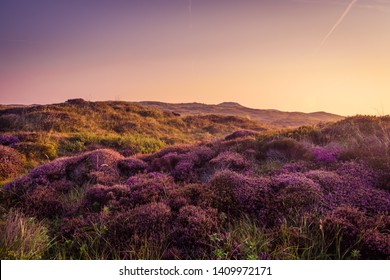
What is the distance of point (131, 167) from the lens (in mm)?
8547

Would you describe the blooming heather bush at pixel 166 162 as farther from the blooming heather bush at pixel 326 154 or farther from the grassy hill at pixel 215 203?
the blooming heather bush at pixel 326 154

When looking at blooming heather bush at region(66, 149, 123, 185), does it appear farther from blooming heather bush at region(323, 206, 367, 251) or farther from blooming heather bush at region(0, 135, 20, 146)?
blooming heather bush at region(0, 135, 20, 146)

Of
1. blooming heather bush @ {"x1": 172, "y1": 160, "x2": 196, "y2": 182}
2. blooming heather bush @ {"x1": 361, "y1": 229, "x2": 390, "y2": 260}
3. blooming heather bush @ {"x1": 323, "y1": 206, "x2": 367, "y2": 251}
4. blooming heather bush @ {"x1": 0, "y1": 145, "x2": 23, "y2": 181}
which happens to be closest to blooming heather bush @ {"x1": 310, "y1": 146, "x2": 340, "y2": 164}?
blooming heather bush @ {"x1": 323, "y1": 206, "x2": 367, "y2": 251}

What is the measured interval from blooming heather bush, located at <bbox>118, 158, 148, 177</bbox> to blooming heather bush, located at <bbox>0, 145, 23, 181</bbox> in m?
3.52

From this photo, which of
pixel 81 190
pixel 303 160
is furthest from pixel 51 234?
pixel 303 160

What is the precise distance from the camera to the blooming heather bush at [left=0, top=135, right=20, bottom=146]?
41.8 ft

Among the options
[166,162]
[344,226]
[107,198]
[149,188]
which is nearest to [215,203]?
[149,188]

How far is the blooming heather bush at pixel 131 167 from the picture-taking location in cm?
842

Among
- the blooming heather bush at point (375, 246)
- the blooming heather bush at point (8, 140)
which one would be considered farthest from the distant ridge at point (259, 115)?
the blooming heather bush at point (375, 246)

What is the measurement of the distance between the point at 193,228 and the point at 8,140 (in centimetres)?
1155

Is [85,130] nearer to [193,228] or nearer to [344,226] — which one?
[193,228]

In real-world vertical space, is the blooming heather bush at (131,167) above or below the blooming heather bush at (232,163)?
below

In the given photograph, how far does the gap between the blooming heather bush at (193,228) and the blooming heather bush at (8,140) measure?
34.9ft

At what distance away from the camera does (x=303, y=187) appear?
541 cm
